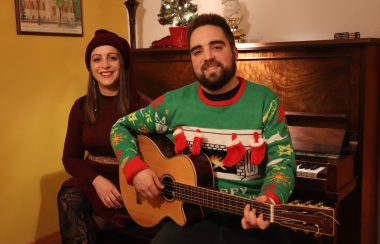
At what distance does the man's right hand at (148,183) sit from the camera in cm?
169

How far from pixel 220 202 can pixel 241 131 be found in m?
0.26

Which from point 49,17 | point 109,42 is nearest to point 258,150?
point 109,42

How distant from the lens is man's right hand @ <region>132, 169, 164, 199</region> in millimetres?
1686

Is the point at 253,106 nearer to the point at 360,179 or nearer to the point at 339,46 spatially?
the point at 339,46

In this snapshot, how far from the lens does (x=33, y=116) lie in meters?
2.80

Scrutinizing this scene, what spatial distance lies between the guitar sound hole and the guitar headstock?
1.77 feet

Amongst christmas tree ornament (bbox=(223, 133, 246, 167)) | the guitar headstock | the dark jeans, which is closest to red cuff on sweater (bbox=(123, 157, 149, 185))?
the dark jeans

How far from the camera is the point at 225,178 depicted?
1591 millimetres

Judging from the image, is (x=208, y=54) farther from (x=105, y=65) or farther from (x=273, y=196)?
(x=105, y=65)

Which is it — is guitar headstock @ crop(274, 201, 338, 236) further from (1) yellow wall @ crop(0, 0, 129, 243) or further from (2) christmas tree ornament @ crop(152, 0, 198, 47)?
(1) yellow wall @ crop(0, 0, 129, 243)

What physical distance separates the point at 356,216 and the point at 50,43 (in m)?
2.14

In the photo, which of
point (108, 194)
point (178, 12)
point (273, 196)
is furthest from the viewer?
point (178, 12)

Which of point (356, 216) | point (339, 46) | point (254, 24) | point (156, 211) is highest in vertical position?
point (254, 24)

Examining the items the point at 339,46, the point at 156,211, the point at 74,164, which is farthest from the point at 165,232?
the point at 339,46
